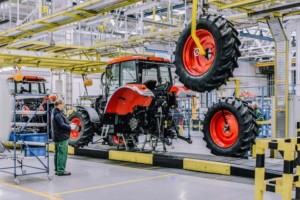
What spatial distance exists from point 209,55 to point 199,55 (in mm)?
225

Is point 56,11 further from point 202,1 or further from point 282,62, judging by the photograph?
point 282,62

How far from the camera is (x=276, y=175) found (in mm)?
6836

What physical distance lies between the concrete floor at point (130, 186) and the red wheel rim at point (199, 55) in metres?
2.07

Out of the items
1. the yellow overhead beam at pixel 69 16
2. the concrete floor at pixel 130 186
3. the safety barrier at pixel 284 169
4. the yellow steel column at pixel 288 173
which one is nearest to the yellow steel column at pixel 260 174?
the safety barrier at pixel 284 169

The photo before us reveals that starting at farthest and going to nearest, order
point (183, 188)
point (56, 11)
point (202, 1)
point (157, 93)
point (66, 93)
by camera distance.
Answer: point (66, 93) < point (157, 93) < point (56, 11) < point (183, 188) < point (202, 1)

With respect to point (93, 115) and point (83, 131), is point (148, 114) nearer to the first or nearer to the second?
point (93, 115)

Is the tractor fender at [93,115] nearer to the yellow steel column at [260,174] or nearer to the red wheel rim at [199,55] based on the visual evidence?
the red wheel rim at [199,55]

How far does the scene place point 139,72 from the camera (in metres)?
9.60

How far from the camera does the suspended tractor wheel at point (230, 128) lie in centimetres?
866

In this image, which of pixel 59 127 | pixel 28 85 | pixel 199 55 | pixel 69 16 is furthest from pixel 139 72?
pixel 28 85

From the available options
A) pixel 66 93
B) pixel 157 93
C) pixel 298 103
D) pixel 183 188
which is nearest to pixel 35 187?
pixel 183 188

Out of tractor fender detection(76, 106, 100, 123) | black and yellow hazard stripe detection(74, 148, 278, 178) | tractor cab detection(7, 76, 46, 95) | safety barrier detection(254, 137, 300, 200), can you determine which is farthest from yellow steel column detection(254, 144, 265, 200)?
tractor cab detection(7, 76, 46, 95)

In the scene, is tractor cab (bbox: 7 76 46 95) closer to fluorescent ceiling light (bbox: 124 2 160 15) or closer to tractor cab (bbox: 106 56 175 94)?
fluorescent ceiling light (bbox: 124 2 160 15)

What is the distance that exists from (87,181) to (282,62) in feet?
17.5
